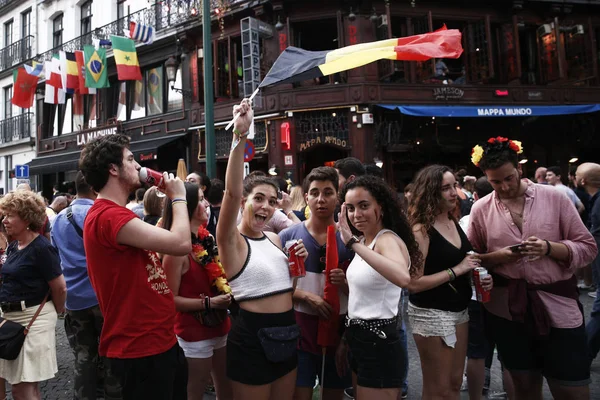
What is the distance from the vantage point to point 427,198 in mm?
3361

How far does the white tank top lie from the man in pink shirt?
961mm

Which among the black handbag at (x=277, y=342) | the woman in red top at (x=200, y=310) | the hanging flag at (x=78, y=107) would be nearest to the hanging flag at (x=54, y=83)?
the hanging flag at (x=78, y=107)

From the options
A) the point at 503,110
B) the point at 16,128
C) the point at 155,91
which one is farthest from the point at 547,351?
the point at 16,128

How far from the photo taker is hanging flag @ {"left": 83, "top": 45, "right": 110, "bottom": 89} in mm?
16453

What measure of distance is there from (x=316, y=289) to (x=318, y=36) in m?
13.2

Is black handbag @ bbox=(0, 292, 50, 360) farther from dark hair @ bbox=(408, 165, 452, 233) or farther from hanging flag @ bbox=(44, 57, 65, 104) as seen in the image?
hanging flag @ bbox=(44, 57, 65, 104)

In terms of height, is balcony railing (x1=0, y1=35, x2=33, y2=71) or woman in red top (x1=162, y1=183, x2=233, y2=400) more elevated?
balcony railing (x1=0, y1=35, x2=33, y2=71)

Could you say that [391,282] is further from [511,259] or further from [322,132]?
[322,132]

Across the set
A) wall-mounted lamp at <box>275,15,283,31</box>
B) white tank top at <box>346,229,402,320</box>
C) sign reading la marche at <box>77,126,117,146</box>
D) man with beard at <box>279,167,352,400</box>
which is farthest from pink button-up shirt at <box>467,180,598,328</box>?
sign reading la marche at <box>77,126,117,146</box>

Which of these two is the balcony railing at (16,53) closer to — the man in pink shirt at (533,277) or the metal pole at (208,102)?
the metal pole at (208,102)

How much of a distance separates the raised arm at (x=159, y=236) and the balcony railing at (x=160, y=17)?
12318mm

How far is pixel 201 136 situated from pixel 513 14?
11.1m

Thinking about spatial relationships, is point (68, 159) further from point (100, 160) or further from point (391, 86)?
point (100, 160)

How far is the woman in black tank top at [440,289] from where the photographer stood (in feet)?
10.1
